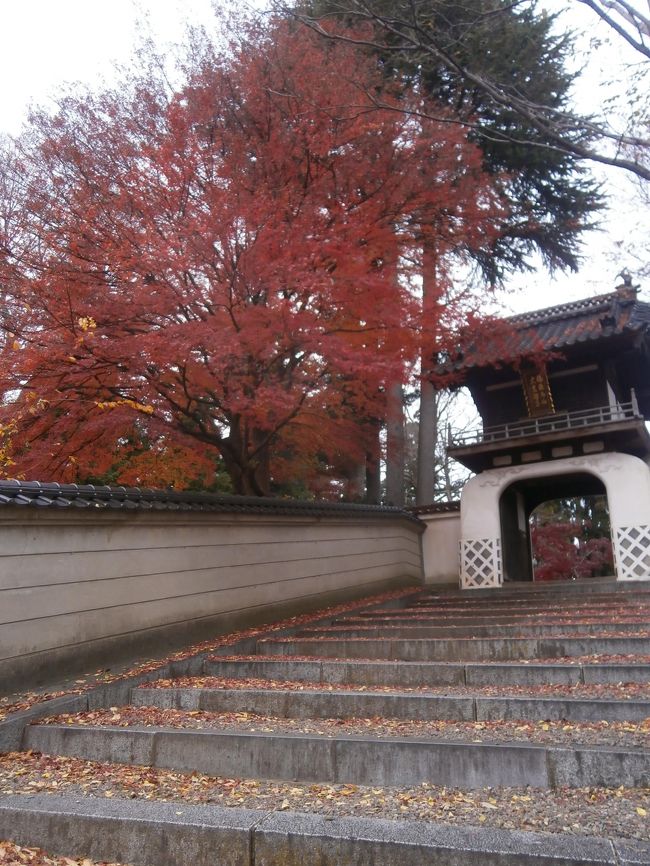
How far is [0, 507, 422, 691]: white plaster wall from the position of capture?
583cm

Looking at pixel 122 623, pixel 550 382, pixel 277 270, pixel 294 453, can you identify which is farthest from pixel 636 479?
pixel 122 623

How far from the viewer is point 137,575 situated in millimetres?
7117

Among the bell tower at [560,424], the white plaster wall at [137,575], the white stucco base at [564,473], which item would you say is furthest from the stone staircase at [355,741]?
the bell tower at [560,424]

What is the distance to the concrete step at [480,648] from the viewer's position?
6.32 meters

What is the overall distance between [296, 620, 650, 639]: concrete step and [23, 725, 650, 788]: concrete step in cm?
380

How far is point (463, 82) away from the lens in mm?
14719

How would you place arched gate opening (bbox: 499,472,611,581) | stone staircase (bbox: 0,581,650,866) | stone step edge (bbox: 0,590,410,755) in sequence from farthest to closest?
arched gate opening (bbox: 499,472,611,581) → stone step edge (bbox: 0,590,410,755) → stone staircase (bbox: 0,581,650,866)

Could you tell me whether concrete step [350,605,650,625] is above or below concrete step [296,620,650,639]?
above

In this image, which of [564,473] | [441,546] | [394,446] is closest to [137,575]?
[394,446]

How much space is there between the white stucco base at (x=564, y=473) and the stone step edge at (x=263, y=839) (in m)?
11.5

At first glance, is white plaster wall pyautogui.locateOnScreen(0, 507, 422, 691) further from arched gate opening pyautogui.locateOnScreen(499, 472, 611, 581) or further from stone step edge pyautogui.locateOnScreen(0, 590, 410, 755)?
arched gate opening pyautogui.locateOnScreen(499, 472, 611, 581)

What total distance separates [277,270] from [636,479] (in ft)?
30.7

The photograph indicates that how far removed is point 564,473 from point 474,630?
26.4 feet

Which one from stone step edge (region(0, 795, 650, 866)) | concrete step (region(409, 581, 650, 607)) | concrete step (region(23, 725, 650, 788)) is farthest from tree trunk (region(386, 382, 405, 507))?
stone step edge (region(0, 795, 650, 866))
